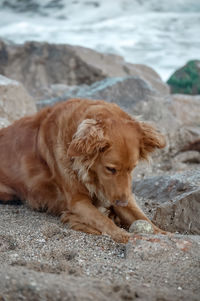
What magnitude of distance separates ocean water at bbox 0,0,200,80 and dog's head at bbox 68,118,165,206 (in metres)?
16.8

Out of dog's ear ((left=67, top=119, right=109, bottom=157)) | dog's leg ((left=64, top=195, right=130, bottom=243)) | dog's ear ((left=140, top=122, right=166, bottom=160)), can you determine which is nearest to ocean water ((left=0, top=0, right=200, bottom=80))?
dog's ear ((left=140, top=122, right=166, bottom=160))

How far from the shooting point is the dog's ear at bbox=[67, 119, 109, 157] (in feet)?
12.2

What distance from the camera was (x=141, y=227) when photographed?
397 cm

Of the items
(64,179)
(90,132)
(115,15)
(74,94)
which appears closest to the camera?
(90,132)

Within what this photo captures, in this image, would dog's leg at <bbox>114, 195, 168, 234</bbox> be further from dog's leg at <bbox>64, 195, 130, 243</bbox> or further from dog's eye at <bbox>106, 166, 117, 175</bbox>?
dog's eye at <bbox>106, 166, 117, 175</bbox>

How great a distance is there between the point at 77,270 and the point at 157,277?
51 cm

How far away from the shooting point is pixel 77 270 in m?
2.98

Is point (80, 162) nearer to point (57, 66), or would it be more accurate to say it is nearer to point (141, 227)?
point (141, 227)

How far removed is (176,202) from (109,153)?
0.80 metres

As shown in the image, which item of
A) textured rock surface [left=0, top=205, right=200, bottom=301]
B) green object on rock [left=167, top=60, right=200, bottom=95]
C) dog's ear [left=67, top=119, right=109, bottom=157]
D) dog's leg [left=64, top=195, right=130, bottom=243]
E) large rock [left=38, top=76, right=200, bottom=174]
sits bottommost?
green object on rock [left=167, top=60, right=200, bottom=95]

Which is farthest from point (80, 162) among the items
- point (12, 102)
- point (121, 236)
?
point (12, 102)

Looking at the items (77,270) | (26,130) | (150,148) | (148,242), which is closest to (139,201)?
(150,148)

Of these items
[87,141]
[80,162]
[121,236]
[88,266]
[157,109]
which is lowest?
[157,109]

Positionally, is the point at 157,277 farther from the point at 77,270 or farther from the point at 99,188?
the point at 99,188
